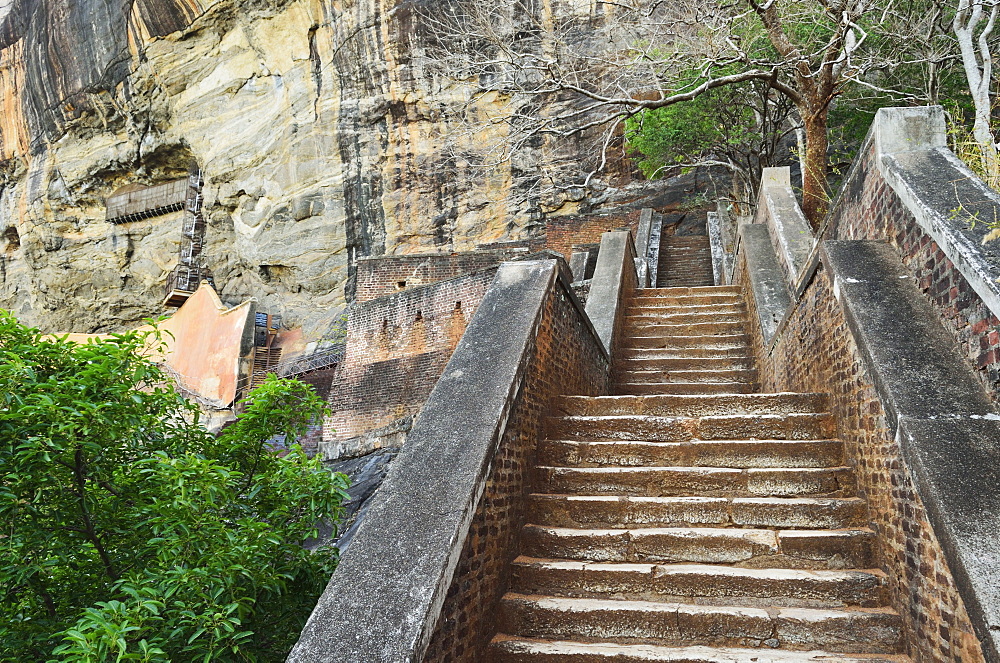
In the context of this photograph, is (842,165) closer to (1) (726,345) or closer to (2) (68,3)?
(1) (726,345)

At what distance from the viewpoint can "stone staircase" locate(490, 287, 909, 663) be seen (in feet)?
8.50

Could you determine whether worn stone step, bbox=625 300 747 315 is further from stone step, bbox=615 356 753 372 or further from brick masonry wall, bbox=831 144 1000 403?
brick masonry wall, bbox=831 144 1000 403

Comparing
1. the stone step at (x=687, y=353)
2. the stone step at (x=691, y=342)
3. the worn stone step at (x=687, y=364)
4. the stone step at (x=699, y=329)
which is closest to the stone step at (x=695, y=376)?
the worn stone step at (x=687, y=364)

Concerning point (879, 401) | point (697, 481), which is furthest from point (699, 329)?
point (879, 401)

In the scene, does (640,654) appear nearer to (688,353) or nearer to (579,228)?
(688,353)

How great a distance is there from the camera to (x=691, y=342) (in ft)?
20.7

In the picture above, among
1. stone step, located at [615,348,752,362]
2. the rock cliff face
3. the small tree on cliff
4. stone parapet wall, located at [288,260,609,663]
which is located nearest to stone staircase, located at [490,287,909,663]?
stone parapet wall, located at [288,260,609,663]

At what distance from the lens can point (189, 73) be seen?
76.7 feet

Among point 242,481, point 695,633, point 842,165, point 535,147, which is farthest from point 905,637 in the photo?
point 535,147

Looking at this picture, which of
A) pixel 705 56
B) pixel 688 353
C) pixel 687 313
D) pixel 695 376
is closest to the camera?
pixel 695 376

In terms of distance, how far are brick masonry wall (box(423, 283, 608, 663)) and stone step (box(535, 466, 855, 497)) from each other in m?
0.26

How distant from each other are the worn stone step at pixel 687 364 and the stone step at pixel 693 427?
2.24m

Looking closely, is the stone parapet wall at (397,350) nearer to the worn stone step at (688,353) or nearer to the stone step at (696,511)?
the worn stone step at (688,353)

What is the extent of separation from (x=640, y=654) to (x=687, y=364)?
3.70m
